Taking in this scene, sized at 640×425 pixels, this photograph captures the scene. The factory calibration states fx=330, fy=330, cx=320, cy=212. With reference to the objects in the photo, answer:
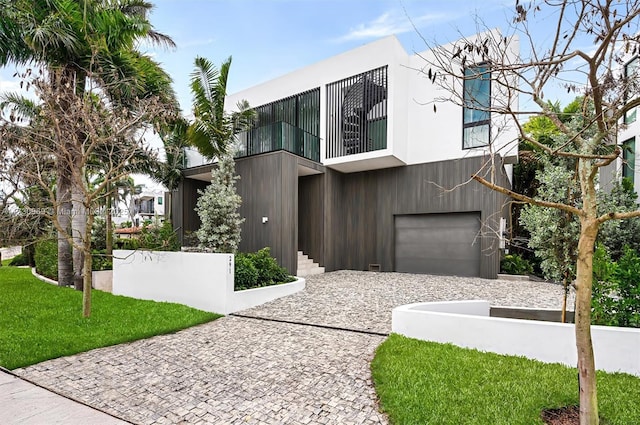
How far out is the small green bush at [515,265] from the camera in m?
10.9

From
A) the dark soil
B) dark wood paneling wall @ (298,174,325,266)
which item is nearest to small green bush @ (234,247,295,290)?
dark wood paneling wall @ (298,174,325,266)

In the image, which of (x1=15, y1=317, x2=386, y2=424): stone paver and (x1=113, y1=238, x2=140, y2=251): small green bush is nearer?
(x1=15, y1=317, x2=386, y2=424): stone paver

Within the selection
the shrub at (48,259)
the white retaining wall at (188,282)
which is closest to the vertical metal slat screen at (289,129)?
the white retaining wall at (188,282)

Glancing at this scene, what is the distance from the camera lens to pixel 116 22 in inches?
317

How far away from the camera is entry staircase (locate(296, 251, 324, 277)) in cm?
1184

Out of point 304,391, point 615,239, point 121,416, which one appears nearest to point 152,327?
point 121,416

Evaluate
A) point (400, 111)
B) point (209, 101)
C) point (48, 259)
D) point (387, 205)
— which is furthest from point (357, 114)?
point (48, 259)

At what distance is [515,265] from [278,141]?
8.93 metres

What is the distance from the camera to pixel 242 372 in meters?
4.01

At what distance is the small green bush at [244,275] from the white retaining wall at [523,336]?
3.87 m

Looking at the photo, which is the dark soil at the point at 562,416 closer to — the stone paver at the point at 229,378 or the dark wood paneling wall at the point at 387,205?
the stone paver at the point at 229,378

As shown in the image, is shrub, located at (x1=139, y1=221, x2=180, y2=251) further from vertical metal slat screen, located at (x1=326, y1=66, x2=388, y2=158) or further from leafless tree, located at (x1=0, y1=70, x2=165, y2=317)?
vertical metal slat screen, located at (x1=326, y1=66, x2=388, y2=158)

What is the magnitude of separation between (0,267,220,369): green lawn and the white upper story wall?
7.91 m

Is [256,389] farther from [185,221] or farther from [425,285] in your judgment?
[185,221]
